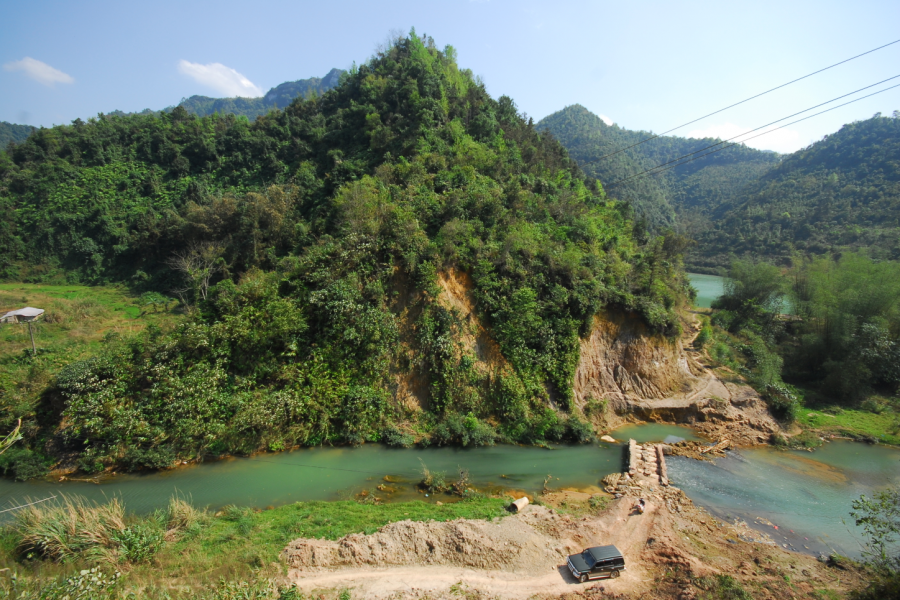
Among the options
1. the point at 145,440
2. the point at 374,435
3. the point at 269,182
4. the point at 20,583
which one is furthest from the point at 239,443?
the point at 269,182

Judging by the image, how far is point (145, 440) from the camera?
1488cm

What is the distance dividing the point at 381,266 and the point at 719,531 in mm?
17860

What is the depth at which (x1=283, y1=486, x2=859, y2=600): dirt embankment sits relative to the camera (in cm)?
1005

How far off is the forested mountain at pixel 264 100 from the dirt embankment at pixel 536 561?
163 meters

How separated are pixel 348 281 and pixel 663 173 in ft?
343

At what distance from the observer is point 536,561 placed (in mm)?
11125

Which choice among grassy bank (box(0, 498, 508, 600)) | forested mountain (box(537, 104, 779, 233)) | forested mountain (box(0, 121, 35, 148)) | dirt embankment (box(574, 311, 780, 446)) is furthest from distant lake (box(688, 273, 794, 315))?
forested mountain (box(0, 121, 35, 148))

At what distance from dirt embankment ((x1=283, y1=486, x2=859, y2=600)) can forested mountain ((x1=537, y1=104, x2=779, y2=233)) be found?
202ft

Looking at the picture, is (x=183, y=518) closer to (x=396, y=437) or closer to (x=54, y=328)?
(x=396, y=437)

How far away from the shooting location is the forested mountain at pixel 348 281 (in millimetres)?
15820

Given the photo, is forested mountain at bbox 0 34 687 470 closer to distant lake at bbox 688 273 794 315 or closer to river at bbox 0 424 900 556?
river at bbox 0 424 900 556

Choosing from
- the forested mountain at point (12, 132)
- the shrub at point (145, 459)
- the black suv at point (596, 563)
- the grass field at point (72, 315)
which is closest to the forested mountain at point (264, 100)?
the forested mountain at point (12, 132)

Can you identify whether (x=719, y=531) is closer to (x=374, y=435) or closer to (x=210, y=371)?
(x=374, y=435)

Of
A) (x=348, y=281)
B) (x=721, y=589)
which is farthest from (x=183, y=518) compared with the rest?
(x=721, y=589)
